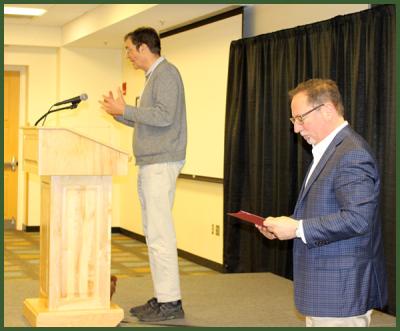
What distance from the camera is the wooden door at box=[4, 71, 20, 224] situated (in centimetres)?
1083

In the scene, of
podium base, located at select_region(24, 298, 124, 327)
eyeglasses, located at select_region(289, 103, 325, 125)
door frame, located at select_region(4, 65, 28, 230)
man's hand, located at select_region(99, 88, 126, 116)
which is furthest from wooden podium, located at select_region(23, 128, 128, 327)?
door frame, located at select_region(4, 65, 28, 230)

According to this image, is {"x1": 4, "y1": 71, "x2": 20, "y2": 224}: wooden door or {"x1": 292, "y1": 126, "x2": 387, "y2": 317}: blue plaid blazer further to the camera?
{"x1": 4, "y1": 71, "x2": 20, "y2": 224}: wooden door

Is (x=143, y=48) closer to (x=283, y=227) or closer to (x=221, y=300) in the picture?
(x=221, y=300)

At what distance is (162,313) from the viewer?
462cm

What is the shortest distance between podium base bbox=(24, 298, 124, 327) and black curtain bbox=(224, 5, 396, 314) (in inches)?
72.9

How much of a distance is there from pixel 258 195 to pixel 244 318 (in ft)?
6.34

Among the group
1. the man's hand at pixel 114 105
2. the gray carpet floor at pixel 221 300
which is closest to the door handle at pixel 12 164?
the gray carpet floor at pixel 221 300

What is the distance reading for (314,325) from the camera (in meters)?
2.69

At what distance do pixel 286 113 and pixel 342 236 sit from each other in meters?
3.77

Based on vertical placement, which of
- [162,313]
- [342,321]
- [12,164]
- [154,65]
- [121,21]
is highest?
[121,21]

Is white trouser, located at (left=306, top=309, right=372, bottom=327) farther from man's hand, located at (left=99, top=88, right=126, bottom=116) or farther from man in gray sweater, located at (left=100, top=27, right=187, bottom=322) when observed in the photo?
man's hand, located at (left=99, top=88, right=126, bottom=116)

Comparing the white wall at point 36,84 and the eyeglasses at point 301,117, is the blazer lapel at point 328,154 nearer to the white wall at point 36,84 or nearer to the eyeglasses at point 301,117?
the eyeglasses at point 301,117

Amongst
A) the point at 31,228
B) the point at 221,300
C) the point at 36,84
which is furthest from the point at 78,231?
the point at 36,84

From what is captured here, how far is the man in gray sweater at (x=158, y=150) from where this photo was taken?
14.7 feet
